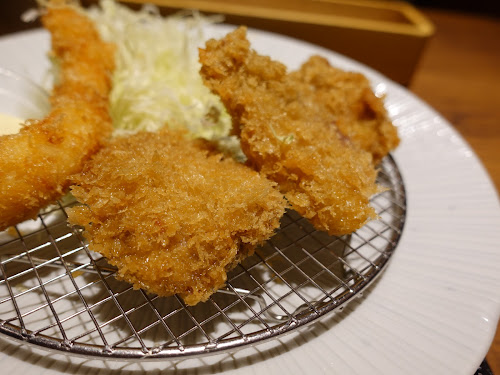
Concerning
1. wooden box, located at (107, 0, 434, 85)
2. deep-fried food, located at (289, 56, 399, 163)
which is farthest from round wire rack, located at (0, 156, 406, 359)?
wooden box, located at (107, 0, 434, 85)

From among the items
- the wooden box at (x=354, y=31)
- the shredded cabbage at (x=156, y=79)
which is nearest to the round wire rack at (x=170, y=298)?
the shredded cabbage at (x=156, y=79)

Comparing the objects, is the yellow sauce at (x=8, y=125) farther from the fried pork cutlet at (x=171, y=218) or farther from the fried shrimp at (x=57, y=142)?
the fried pork cutlet at (x=171, y=218)

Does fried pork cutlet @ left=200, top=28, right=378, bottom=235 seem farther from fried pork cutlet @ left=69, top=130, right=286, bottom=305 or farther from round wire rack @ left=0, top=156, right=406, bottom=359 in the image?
round wire rack @ left=0, top=156, right=406, bottom=359

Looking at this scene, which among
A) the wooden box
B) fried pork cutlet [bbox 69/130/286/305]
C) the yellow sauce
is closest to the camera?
fried pork cutlet [bbox 69/130/286/305]

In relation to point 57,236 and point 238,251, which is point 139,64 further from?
point 238,251

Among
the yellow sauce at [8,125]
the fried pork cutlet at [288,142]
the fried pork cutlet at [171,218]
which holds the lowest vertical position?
the yellow sauce at [8,125]

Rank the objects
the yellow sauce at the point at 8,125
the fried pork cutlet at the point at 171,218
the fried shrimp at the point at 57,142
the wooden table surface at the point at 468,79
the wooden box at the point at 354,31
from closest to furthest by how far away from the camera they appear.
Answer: the fried pork cutlet at the point at 171,218 → the fried shrimp at the point at 57,142 → the yellow sauce at the point at 8,125 → the wooden table surface at the point at 468,79 → the wooden box at the point at 354,31

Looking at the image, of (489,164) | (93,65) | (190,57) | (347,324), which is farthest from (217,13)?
(347,324)
